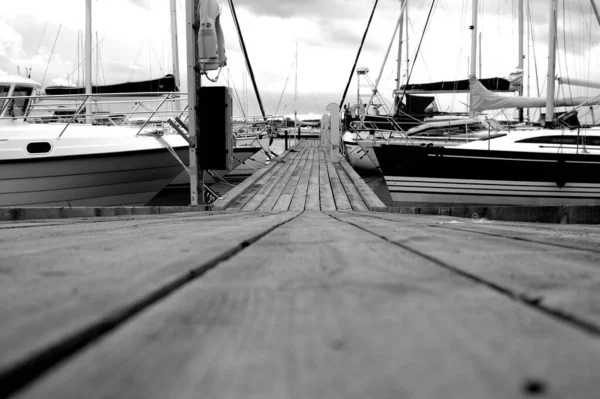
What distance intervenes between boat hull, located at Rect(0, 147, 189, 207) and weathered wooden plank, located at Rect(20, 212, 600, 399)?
36.1ft

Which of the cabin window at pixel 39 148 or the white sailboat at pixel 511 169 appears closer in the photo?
the cabin window at pixel 39 148

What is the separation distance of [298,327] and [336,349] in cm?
11

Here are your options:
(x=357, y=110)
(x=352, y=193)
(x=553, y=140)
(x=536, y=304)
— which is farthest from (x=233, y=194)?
(x=357, y=110)

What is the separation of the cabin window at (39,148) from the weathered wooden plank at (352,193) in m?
6.56

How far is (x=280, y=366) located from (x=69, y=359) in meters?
0.27

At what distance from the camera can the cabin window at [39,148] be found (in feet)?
34.1

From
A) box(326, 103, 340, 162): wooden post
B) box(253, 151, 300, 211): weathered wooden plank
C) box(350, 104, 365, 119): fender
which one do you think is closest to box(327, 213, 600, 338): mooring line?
box(253, 151, 300, 211): weathered wooden plank

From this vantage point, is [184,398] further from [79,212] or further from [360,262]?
[79,212]

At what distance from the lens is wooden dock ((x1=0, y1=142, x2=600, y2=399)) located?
1.90 feet

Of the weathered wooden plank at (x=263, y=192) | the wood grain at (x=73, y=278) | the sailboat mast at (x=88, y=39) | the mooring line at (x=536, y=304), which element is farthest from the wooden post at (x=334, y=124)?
the mooring line at (x=536, y=304)

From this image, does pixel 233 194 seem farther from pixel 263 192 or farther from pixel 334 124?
pixel 334 124

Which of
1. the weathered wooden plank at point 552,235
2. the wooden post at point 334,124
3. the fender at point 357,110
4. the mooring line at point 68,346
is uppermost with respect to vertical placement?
the fender at point 357,110

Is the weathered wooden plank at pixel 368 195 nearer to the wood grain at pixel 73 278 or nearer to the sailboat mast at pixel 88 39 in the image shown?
the wood grain at pixel 73 278

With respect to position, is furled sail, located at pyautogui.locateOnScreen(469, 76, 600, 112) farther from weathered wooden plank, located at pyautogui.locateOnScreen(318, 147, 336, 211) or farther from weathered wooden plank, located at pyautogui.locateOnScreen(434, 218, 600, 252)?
weathered wooden plank, located at pyautogui.locateOnScreen(434, 218, 600, 252)
